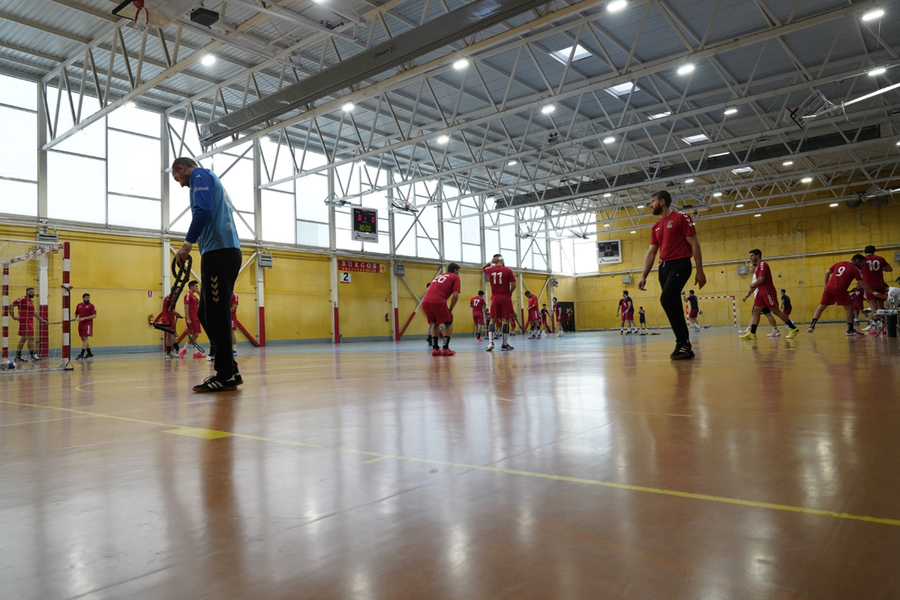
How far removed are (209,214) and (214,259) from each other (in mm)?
383

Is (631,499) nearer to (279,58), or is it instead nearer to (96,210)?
(279,58)

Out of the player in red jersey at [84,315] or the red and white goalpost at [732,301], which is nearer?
the player in red jersey at [84,315]

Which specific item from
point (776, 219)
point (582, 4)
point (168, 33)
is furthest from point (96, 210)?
point (776, 219)

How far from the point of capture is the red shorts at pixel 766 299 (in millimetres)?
11609

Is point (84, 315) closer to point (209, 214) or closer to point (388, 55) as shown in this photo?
point (388, 55)

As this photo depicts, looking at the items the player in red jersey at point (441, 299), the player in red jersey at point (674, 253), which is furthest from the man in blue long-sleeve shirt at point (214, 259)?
the player in red jersey at point (441, 299)

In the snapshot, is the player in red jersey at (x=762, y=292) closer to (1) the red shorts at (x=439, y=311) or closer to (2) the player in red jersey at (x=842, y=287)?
(2) the player in red jersey at (x=842, y=287)

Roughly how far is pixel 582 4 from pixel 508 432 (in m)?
11.4

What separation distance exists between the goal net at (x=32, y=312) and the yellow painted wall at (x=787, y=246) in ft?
110

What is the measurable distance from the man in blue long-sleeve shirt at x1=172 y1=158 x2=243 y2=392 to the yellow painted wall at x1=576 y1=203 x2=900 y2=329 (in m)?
36.1

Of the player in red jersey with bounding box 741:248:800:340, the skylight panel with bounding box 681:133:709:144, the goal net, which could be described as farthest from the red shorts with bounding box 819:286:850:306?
the goal net

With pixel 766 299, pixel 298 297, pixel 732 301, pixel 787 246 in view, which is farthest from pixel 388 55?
pixel 787 246

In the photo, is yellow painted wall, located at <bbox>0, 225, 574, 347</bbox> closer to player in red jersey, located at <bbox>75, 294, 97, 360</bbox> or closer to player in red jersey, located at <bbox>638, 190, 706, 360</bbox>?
player in red jersey, located at <bbox>75, 294, 97, 360</bbox>

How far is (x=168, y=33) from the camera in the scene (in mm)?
16766
